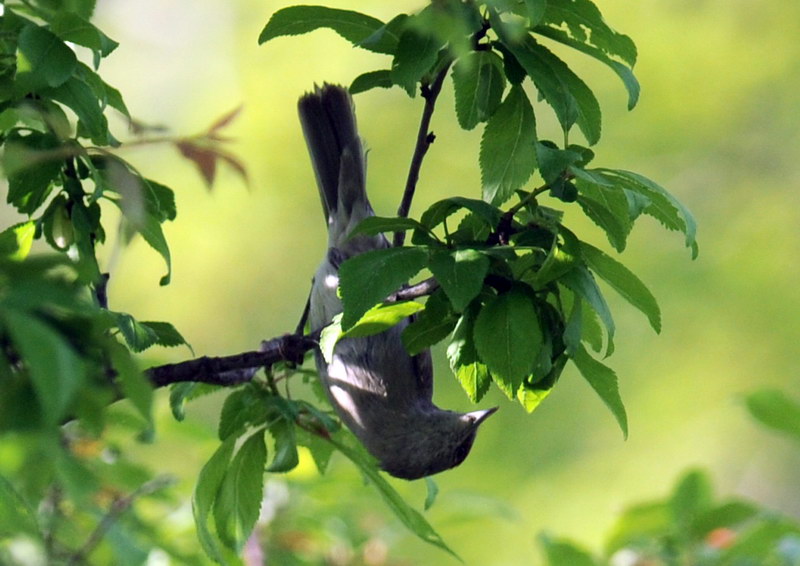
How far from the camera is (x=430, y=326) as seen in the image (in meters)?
1.56

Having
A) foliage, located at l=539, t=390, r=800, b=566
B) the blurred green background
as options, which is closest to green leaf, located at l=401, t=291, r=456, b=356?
foliage, located at l=539, t=390, r=800, b=566

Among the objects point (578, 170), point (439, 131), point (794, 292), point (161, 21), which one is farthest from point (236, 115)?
point (794, 292)

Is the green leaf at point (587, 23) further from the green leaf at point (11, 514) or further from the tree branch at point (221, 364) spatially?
the green leaf at point (11, 514)

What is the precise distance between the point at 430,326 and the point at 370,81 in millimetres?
372

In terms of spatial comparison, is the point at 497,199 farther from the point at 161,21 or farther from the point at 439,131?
the point at 161,21

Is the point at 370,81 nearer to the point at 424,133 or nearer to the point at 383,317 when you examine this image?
the point at 424,133

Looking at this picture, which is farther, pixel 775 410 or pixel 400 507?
pixel 775 410

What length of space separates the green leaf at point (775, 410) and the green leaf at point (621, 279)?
2.43 ft

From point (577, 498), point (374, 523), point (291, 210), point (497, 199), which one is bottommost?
point (577, 498)

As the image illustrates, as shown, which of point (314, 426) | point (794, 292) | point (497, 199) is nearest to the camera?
point (497, 199)

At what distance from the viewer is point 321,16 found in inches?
62.9

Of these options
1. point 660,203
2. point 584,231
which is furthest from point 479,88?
point 584,231

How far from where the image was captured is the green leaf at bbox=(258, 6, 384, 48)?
1.58 meters

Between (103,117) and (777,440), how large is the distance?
7482 mm
